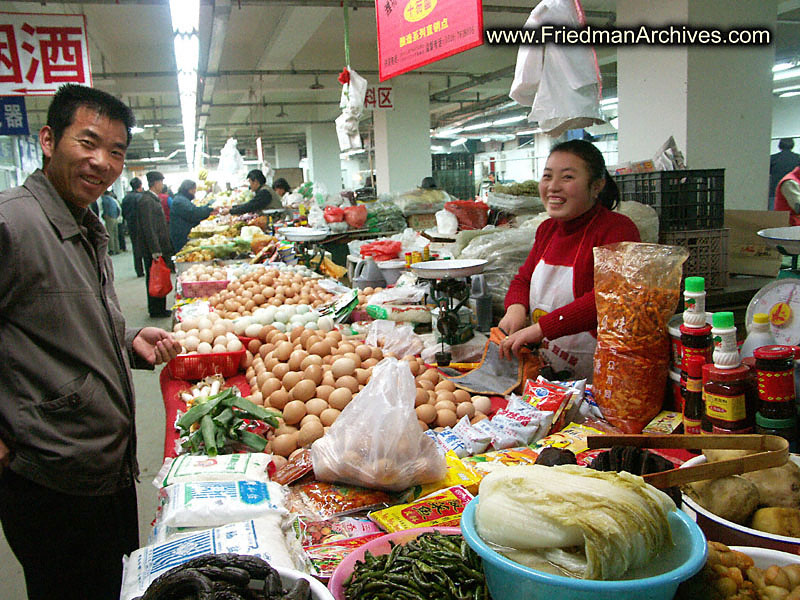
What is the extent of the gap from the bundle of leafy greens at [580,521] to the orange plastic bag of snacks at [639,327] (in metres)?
1.04

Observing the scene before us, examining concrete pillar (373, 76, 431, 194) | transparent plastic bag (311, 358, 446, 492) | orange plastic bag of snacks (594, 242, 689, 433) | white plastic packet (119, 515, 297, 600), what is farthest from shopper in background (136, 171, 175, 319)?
white plastic packet (119, 515, 297, 600)

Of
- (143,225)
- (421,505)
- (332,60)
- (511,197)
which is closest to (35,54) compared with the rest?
(143,225)

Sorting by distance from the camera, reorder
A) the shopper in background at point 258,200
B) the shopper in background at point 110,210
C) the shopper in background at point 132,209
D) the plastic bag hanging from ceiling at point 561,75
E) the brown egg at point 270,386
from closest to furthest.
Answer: the brown egg at point 270,386, the plastic bag hanging from ceiling at point 561,75, the shopper in background at point 132,209, the shopper in background at point 258,200, the shopper in background at point 110,210

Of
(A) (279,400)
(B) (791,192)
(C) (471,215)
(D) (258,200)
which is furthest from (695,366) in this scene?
(D) (258,200)

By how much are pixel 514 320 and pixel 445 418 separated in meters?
0.85

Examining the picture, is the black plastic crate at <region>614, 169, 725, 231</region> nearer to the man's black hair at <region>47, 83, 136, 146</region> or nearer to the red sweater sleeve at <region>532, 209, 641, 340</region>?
the red sweater sleeve at <region>532, 209, 641, 340</region>

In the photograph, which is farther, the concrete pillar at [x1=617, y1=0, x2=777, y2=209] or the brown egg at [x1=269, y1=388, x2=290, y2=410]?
the concrete pillar at [x1=617, y1=0, x2=777, y2=209]

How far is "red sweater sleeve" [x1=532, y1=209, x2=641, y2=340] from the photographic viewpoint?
2418 millimetres

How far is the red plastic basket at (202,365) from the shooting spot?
305 cm

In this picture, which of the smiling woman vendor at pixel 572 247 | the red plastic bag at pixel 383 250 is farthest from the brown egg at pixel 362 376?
the red plastic bag at pixel 383 250

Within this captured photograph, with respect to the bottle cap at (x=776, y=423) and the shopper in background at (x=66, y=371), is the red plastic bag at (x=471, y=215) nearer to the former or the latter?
the shopper in background at (x=66, y=371)

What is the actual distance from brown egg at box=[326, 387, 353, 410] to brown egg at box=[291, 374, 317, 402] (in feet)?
0.30

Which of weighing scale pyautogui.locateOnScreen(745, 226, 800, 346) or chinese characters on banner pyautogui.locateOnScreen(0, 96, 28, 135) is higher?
chinese characters on banner pyautogui.locateOnScreen(0, 96, 28, 135)

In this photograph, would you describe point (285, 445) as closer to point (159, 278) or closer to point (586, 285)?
point (586, 285)
